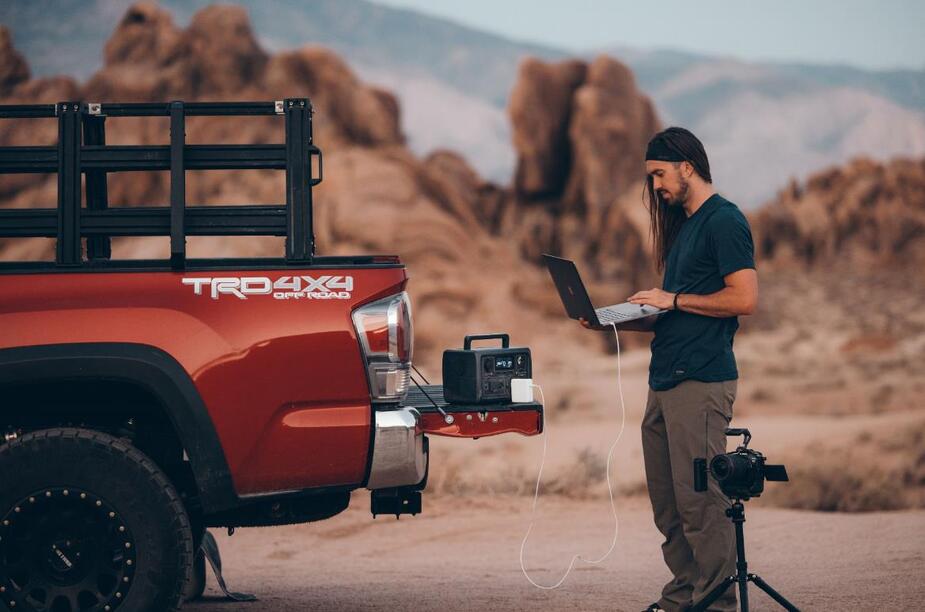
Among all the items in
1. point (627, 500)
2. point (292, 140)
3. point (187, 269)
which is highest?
point (292, 140)

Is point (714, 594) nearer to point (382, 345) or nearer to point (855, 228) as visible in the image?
point (382, 345)

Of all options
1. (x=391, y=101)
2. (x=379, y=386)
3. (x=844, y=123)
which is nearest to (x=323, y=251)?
(x=391, y=101)

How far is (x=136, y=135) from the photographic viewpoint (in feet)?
103

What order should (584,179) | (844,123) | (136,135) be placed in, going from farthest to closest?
(844,123) < (584,179) < (136,135)

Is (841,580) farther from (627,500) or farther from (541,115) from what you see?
(541,115)

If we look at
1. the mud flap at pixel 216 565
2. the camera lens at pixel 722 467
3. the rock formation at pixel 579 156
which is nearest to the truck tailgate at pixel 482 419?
the camera lens at pixel 722 467

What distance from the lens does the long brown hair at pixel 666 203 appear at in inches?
232

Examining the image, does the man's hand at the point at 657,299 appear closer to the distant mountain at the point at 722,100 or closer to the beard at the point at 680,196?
the beard at the point at 680,196

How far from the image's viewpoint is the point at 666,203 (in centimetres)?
613

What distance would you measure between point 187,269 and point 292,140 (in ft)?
2.43

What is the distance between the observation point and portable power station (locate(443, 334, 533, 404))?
236 inches

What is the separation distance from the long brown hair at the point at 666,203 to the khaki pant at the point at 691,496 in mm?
745

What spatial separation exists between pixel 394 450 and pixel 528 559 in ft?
13.8

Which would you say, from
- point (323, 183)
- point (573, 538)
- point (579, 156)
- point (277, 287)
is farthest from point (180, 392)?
point (579, 156)
